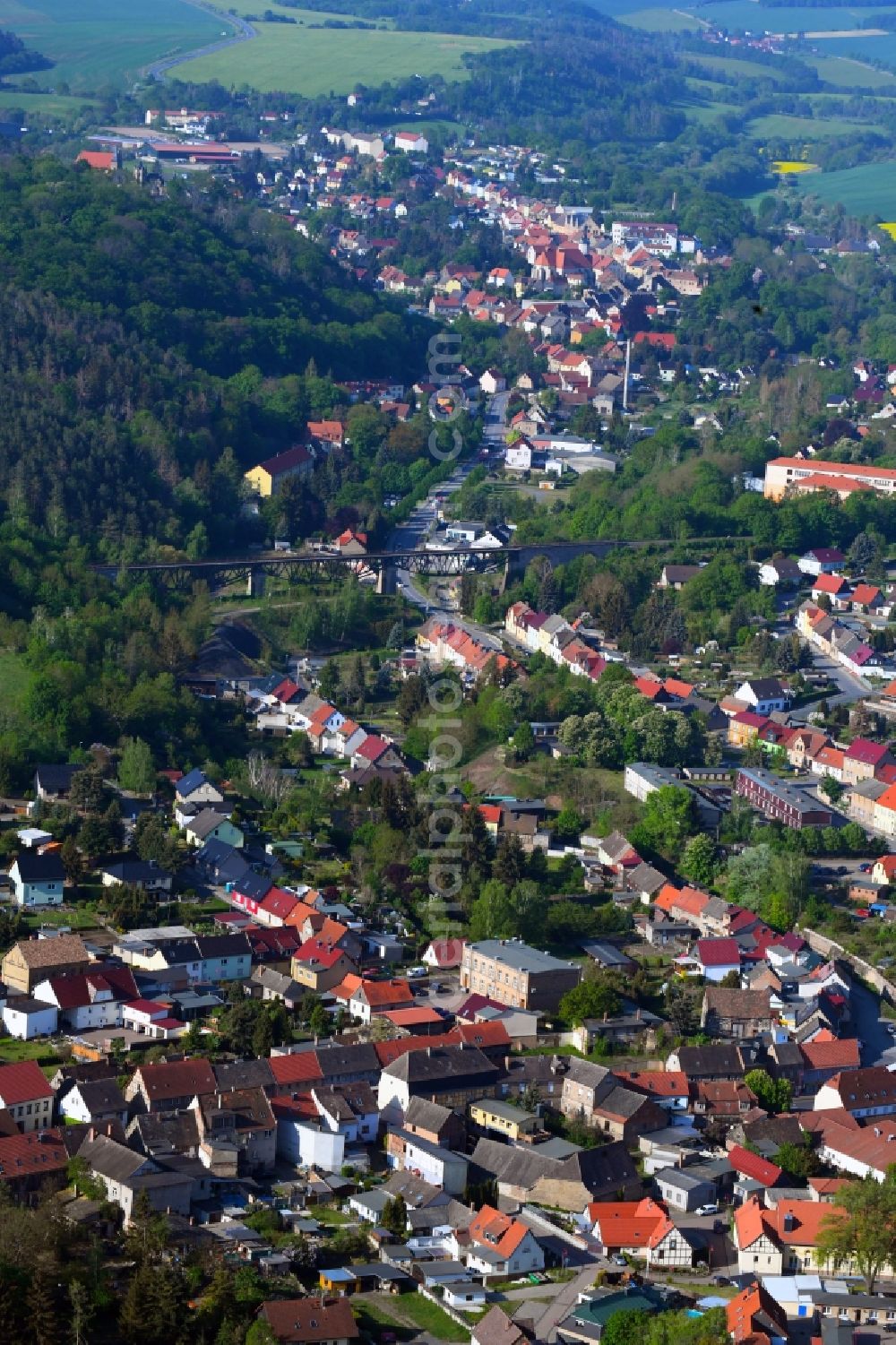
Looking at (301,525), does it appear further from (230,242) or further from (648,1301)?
(648,1301)

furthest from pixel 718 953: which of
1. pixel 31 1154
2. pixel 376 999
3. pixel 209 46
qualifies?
pixel 209 46

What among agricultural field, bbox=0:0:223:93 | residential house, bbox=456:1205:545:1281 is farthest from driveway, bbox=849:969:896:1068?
agricultural field, bbox=0:0:223:93

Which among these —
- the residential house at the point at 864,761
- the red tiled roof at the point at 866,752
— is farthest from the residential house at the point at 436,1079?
the red tiled roof at the point at 866,752

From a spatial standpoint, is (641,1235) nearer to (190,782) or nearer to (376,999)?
(376,999)

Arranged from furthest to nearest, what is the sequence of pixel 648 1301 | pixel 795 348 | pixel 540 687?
1. pixel 795 348
2. pixel 540 687
3. pixel 648 1301

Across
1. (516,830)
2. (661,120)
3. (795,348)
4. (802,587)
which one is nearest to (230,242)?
(795,348)
